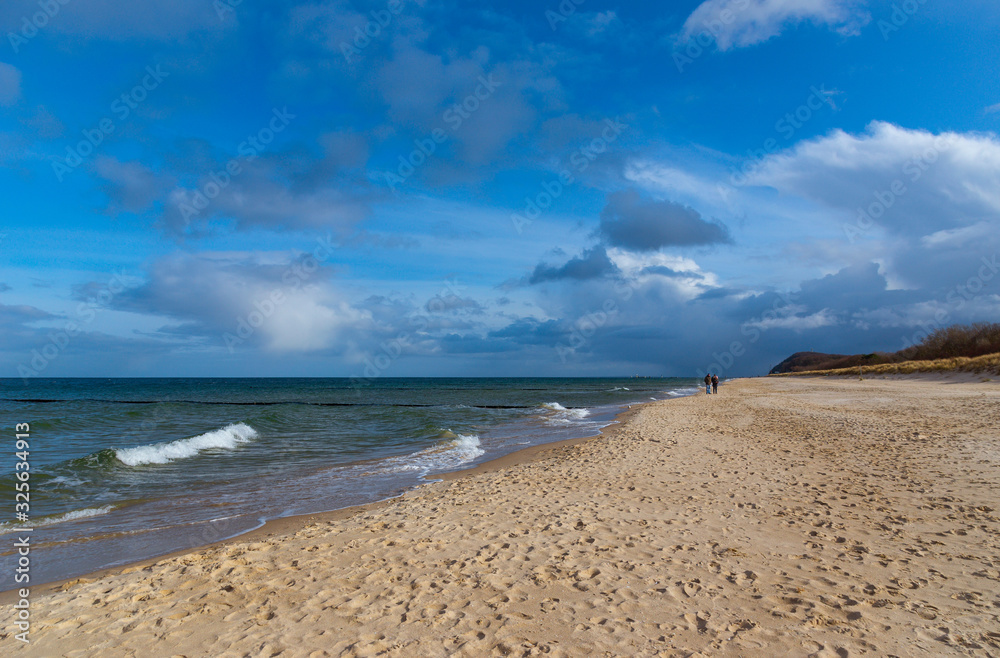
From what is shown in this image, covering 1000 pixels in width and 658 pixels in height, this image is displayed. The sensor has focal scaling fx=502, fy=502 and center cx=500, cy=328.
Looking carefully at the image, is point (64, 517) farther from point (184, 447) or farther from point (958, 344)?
point (958, 344)

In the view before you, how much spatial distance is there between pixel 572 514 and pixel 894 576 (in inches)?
167

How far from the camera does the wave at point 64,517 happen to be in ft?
30.8

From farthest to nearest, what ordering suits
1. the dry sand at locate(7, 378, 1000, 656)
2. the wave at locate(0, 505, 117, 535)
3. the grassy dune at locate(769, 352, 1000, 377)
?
the grassy dune at locate(769, 352, 1000, 377)
the wave at locate(0, 505, 117, 535)
the dry sand at locate(7, 378, 1000, 656)

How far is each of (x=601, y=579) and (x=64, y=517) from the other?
1089cm

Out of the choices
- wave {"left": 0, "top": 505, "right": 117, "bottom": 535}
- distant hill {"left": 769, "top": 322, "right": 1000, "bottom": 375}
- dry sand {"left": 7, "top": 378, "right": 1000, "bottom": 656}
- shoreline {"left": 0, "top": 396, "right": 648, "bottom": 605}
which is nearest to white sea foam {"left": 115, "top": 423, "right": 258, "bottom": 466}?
wave {"left": 0, "top": 505, "right": 117, "bottom": 535}

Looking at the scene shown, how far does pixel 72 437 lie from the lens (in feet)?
74.0

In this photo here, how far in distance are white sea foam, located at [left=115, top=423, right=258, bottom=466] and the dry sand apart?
1141 centimetres

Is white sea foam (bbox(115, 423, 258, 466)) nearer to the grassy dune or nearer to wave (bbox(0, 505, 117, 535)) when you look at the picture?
wave (bbox(0, 505, 117, 535))

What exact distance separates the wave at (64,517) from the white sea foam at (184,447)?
20.1 feet

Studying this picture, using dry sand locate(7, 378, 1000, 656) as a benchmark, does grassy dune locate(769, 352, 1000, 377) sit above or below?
above

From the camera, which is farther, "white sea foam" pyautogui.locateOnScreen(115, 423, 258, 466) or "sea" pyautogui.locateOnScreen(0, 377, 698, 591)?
"white sea foam" pyautogui.locateOnScreen(115, 423, 258, 466)

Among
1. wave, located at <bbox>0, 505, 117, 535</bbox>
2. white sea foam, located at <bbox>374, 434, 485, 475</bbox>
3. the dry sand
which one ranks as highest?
the dry sand

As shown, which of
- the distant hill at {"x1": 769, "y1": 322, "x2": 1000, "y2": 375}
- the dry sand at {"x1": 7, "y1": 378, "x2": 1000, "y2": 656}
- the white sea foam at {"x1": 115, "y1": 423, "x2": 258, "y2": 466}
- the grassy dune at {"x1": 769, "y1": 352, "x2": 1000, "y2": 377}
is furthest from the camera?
the distant hill at {"x1": 769, "y1": 322, "x2": 1000, "y2": 375}

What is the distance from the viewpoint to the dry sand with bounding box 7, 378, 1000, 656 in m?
4.41
